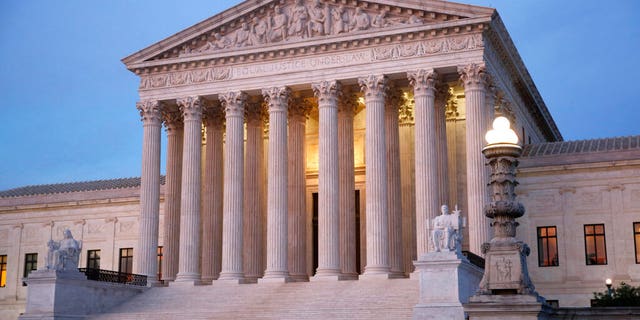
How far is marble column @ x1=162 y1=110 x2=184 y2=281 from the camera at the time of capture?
5141 centimetres

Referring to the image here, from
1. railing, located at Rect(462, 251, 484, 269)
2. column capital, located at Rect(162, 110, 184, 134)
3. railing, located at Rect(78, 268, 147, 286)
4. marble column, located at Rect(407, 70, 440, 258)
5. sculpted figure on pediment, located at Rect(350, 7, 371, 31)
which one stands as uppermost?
sculpted figure on pediment, located at Rect(350, 7, 371, 31)

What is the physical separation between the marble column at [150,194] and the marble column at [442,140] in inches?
637

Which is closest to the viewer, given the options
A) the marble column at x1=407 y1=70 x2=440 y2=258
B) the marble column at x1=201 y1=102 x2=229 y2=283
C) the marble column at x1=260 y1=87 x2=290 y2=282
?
the marble column at x1=407 y1=70 x2=440 y2=258

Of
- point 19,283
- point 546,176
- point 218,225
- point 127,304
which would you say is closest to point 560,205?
point 546,176

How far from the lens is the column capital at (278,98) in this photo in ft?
156

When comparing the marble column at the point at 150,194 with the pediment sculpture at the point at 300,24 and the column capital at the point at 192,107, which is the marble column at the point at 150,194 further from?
the pediment sculpture at the point at 300,24

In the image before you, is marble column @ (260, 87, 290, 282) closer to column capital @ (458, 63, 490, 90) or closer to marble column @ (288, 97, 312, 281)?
marble column @ (288, 97, 312, 281)

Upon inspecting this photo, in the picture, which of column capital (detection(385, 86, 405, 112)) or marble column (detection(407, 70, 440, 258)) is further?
column capital (detection(385, 86, 405, 112))

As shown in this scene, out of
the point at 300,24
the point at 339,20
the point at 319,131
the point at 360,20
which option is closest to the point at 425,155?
the point at 319,131

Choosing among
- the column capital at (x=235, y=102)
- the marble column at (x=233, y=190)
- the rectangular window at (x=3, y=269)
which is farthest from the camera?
the rectangular window at (x=3, y=269)

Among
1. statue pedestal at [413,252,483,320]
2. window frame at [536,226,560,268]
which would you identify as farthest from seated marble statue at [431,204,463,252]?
window frame at [536,226,560,268]

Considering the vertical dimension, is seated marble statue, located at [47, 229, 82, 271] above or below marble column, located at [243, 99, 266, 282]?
below

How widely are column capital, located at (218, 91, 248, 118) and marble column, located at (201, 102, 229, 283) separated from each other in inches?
99.2

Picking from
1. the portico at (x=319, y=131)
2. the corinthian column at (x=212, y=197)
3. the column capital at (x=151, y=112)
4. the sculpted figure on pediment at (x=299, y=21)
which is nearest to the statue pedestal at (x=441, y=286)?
the portico at (x=319, y=131)
